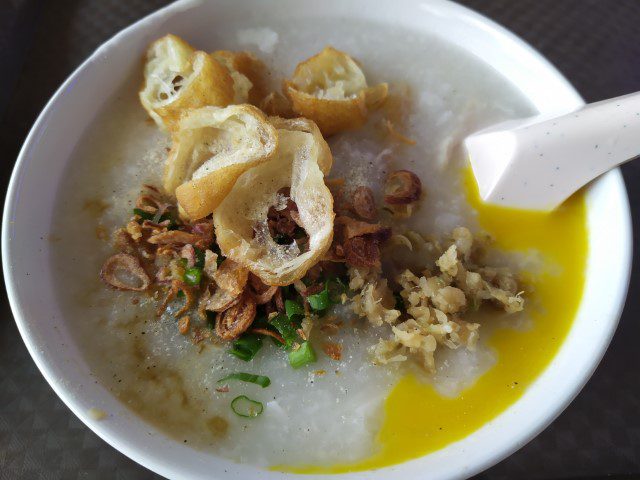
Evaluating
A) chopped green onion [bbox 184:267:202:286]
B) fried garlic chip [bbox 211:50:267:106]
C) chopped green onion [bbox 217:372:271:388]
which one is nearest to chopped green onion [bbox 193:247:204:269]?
chopped green onion [bbox 184:267:202:286]

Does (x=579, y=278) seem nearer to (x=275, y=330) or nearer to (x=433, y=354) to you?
(x=433, y=354)

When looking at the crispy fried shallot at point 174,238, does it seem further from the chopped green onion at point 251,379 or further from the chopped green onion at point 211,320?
the chopped green onion at point 251,379

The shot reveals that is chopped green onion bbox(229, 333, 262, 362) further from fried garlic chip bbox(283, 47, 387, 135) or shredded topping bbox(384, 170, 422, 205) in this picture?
fried garlic chip bbox(283, 47, 387, 135)

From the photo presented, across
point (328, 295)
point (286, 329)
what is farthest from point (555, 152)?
point (286, 329)

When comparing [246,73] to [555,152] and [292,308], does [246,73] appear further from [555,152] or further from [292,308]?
[555,152]

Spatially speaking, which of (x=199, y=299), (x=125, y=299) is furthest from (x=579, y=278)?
(x=125, y=299)
